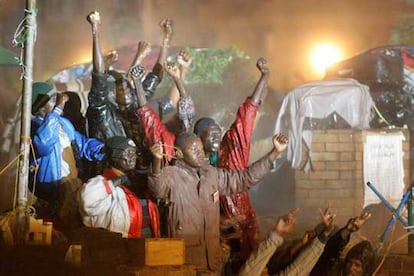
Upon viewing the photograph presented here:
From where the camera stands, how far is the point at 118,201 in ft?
23.0

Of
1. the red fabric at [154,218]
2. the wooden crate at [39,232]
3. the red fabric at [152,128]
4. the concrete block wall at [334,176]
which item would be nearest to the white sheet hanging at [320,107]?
the concrete block wall at [334,176]

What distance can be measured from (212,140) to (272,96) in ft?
8.07

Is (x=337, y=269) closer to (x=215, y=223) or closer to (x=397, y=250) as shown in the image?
(x=215, y=223)

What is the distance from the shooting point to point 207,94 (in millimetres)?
9789

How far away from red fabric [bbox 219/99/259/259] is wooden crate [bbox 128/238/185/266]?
1.65m

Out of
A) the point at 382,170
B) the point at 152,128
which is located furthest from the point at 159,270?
the point at 382,170

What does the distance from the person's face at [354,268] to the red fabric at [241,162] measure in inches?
41.0

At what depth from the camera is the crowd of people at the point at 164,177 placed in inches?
272

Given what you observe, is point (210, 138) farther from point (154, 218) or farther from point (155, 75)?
point (155, 75)

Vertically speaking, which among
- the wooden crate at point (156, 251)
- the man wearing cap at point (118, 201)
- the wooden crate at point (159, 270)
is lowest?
the wooden crate at point (159, 270)

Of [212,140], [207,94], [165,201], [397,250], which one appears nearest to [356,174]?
[397,250]

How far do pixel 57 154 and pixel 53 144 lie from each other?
145mm

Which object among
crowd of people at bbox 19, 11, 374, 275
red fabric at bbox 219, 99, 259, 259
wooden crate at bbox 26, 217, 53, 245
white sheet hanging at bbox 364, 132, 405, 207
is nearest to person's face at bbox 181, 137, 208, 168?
crowd of people at bbox 19, 11, 374, 275

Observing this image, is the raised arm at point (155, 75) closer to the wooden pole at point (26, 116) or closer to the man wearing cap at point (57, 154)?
the man wearing cap at point (57, 154)
